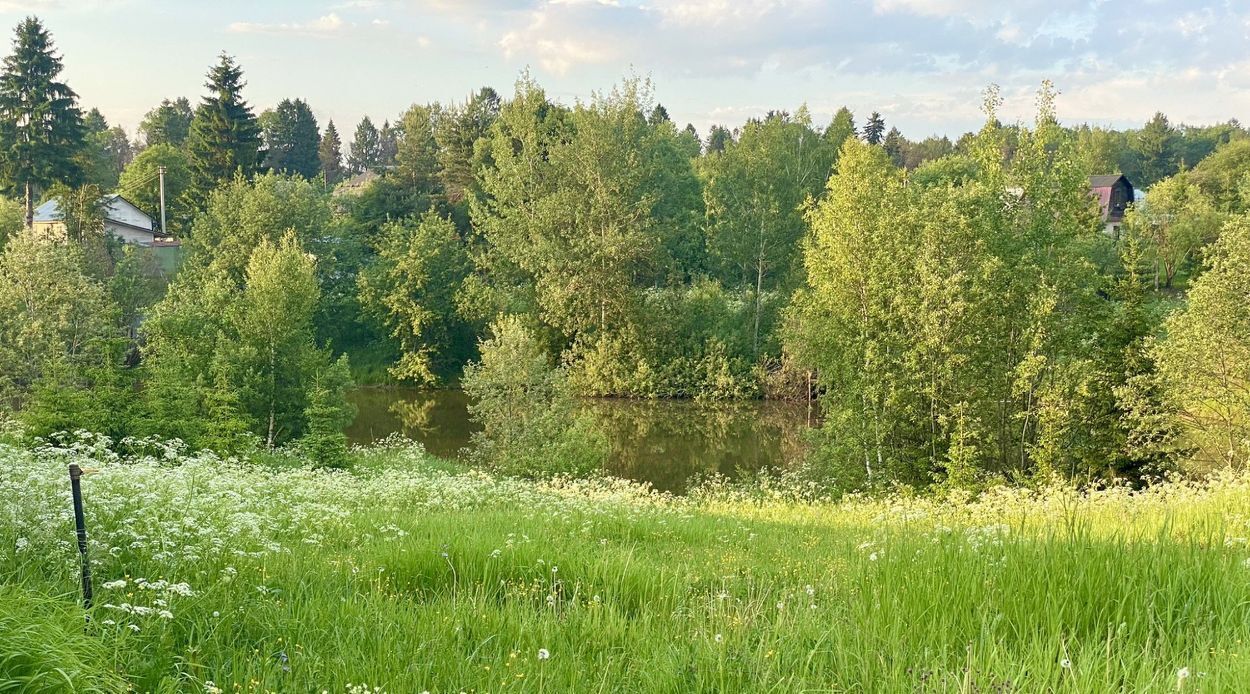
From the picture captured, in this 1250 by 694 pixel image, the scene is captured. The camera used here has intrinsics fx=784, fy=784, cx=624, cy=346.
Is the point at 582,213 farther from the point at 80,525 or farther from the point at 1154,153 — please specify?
the point at 1154,153

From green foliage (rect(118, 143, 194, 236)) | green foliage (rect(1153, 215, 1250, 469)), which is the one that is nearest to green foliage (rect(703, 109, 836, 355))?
green foliage (rect(1153, 215, 1250, 469))

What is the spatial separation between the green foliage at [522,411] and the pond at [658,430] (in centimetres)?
321

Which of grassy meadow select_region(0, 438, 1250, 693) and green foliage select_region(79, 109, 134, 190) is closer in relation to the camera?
grassy meadow select_region(0, 438, 1250, 693)

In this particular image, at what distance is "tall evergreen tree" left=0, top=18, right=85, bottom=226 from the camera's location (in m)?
40.5

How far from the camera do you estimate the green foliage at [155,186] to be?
5941 centimetres

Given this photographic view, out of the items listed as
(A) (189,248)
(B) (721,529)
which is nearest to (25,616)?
(B) (721,529)

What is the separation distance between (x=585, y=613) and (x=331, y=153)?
146913 mm

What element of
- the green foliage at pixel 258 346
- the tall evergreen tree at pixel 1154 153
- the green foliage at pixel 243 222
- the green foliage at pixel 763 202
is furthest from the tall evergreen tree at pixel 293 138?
the tall evergreen tree at pixel 1154 153

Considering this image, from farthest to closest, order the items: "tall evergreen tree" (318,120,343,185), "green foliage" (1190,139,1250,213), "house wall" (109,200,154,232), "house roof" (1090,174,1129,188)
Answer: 1. "tall evergreen tree" (318,120,343,185)
2. "house roof" (1090,174,1129,188)
3. "green foliage" (1190,139,1250,213)
4. "house wall" (109,200,154,232)

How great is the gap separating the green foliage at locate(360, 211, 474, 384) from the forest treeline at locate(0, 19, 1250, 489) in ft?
0.55

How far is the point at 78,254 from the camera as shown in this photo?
3269 centimetres

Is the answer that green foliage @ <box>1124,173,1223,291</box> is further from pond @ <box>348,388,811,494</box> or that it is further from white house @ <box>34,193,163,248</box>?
white house @ <box>34,193,163,248</box>

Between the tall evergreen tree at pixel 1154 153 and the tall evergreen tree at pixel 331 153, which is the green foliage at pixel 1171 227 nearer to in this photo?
the tall evergreen tree at pixel 1154 153

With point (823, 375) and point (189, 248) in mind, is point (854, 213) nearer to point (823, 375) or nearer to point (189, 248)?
point (823, 375)
